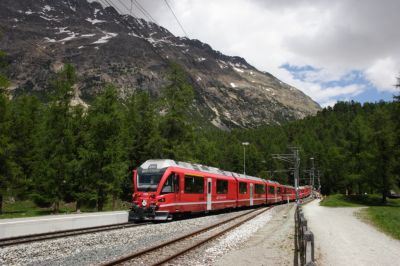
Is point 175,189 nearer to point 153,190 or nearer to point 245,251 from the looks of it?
point 153,190

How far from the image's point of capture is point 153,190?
23594 mm

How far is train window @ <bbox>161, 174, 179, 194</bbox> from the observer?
2381cm

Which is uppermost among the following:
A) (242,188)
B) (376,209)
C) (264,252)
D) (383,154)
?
(383,154)

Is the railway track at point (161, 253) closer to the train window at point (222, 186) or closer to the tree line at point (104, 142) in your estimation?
the train window at point (222, 186)

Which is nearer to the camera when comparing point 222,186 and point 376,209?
point 222,186

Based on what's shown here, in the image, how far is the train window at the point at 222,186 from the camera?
31842 mm

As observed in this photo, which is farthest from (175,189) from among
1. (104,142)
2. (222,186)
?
(104,142)

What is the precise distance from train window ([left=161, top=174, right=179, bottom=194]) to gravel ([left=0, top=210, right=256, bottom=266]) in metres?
6.34

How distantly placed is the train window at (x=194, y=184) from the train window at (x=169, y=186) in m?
1.72

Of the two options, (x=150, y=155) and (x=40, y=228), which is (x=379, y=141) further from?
(x=40, y=228)

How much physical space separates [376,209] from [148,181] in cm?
2462

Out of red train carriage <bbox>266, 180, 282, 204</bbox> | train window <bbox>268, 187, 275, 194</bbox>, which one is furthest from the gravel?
train window <bbox>268, 187, 275, 194</bbox>

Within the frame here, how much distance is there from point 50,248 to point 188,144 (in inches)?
1593

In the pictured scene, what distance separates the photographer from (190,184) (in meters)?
26.7
